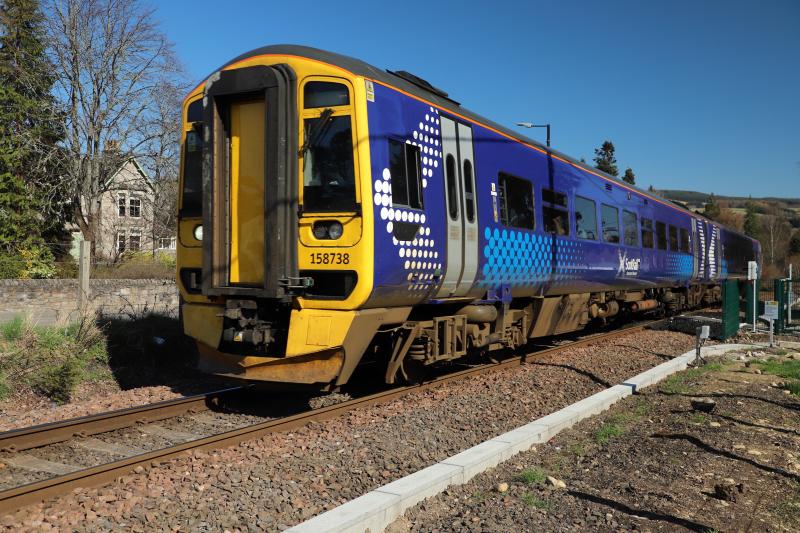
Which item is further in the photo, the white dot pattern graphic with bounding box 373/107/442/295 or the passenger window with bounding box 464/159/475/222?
the passenger window with bounding box 464/159/475/222

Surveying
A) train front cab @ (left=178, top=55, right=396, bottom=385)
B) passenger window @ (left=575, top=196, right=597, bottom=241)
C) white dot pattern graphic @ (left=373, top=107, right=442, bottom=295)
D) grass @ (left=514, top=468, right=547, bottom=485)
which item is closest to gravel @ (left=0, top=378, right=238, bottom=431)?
train front cab @ (left=178, top=55, right=396, bottom=385)

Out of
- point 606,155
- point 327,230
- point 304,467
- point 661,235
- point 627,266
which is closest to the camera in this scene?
point 304,467

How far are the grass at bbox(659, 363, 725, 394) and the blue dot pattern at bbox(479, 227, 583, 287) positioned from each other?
2.25 m

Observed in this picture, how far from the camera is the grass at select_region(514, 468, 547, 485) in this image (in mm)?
4629

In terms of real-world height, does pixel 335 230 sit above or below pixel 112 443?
above

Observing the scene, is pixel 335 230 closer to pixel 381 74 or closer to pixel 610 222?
pixel 381 74

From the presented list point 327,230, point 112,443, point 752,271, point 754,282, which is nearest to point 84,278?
point 112,443

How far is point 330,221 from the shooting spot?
20.0ft

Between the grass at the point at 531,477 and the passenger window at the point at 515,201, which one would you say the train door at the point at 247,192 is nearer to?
the grass at the point at 531,477

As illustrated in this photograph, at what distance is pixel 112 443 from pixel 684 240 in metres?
17.2

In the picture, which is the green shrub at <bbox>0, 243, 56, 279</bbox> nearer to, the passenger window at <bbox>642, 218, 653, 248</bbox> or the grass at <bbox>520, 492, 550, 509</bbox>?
the passenger window at <bbox>642, 218, 653, 248</bbox>

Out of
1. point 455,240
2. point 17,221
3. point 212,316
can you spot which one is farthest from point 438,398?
point 17,221

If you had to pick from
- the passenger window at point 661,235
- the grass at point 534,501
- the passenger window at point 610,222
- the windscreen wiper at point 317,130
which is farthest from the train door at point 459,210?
the passenger window at point 661,235

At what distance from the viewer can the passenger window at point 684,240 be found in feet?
60.8
